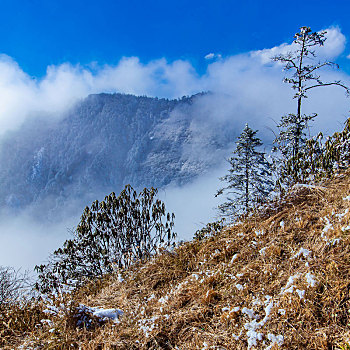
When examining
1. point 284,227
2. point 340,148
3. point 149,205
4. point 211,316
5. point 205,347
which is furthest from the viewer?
point 149,205

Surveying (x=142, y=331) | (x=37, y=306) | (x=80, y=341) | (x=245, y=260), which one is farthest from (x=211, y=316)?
(x=37, y=306)

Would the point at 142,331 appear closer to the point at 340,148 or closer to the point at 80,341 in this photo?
the point at 80,341

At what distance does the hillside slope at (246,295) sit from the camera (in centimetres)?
188

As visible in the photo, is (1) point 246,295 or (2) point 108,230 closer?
(1) point 246,295

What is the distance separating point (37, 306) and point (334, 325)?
3.53m

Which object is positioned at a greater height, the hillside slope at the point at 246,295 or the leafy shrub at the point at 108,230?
the leafy shrub at the point at 108,230

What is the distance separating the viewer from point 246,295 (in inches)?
94.5

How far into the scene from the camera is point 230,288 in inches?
102

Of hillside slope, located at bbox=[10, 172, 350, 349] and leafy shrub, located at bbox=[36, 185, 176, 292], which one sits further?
leafy shrub, located at bbox=[36, 185, 176, 292]

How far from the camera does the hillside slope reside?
1884 mm

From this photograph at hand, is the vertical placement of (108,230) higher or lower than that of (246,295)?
higher

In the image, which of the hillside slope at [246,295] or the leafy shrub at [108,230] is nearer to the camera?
the hillside slope at [246,295]

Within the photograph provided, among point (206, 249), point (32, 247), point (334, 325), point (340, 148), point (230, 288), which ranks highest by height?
point (32, 247)

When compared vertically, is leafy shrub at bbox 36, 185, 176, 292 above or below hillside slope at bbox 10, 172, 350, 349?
above
